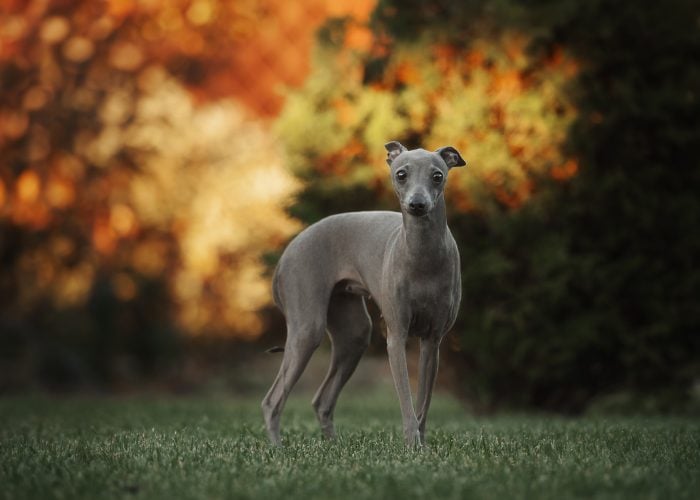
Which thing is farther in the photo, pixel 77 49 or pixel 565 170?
pixel 77 49

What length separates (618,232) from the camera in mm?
11828

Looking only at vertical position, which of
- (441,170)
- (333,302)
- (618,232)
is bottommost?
(333,302)

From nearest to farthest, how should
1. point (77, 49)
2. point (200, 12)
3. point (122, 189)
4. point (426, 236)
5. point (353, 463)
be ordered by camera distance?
point (353, 463), point (426, 236), point (77, 49), point (122, 189), point (200, 12)

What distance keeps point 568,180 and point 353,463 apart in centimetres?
671

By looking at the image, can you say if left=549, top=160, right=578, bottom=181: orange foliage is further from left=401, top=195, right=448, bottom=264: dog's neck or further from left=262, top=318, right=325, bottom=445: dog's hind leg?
left=401, top=195, right=448, bottom=264: dog's neck

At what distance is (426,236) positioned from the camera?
264 inches

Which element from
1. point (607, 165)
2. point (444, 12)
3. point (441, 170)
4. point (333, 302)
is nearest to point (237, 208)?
point (444, 12)

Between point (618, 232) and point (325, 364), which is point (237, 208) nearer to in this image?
point (325, 364)

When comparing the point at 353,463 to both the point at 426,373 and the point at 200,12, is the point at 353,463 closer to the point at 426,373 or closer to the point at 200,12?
the point at 426,373

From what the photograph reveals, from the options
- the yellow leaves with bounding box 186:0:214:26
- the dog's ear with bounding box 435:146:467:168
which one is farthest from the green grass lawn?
the yellow leaves with bounding box 186:0:214:26

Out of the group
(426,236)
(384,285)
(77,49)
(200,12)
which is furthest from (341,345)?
(200,12)

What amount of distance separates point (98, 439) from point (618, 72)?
7.45m

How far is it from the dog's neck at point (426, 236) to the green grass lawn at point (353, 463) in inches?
49.3

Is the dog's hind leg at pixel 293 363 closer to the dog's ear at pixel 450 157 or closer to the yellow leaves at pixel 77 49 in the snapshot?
the dog's ear at pixel 450 157
